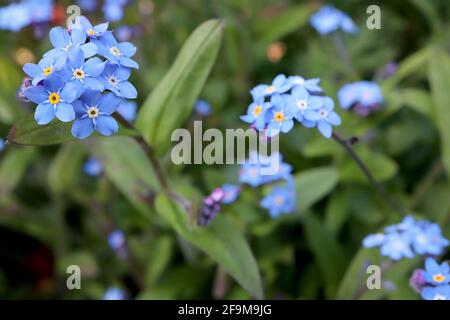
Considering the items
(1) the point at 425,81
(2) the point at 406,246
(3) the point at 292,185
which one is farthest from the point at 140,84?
(2) the point at 406,246

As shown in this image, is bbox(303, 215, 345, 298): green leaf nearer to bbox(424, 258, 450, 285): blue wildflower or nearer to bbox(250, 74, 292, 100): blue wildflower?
bbox(424, 258, 450, 285): blue wildflower

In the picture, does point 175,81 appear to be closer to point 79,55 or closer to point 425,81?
point 79,55

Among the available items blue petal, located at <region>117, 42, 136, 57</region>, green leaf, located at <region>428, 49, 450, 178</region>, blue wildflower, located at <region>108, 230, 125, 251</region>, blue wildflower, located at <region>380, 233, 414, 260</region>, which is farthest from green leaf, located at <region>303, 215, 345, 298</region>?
blue petal, located at <region>117, 42, 136, 57</region>

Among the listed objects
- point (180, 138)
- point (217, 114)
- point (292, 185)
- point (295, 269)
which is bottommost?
point (295, 269)

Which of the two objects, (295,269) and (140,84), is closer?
(295,269)

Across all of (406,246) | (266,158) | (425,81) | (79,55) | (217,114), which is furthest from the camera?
(425,81)

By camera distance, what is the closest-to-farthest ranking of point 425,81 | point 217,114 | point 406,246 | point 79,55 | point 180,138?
point 79,55
point 406,246
point 180,138
point 217,114
point 425,81

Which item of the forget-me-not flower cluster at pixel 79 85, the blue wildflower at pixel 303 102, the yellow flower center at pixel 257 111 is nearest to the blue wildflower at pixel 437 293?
the blue wildflower at pixel 303 102

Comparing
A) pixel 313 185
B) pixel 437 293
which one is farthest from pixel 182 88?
pixel 437 293
